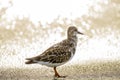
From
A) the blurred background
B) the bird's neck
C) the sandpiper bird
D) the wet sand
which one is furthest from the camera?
the blurred background

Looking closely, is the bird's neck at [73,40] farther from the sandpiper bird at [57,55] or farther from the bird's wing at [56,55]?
the bird's wing at [56,55]

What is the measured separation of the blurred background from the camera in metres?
12.9

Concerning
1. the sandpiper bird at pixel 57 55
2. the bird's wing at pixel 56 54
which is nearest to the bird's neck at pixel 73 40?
the sandpiper bird at pixel 57 55

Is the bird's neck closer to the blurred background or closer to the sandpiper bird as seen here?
the sandpiper bird

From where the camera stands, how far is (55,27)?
14.6 m

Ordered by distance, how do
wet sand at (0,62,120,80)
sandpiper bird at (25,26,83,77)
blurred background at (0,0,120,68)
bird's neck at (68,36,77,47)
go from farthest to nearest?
blurred background at (0,0,120,68), bird's neck at (68,36,77,47), wet sand at (0,62,120,80), sandpiper bird at (25,26,83,77)

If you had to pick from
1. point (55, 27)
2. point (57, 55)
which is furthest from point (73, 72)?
point (55, 27)

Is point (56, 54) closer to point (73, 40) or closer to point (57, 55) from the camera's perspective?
point (57, 55)

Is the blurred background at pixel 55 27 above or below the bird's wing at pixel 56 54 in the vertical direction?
above

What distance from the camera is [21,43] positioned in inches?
533

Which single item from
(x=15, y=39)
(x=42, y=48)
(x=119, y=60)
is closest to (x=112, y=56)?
(x=119, y=60)

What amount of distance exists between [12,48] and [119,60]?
118 inches

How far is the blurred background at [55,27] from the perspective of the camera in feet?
42.3

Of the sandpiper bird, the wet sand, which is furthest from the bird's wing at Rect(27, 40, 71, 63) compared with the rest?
the wet sand
